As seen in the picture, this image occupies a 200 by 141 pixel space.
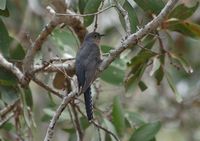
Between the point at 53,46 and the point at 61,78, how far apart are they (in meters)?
0.48

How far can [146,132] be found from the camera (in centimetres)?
398

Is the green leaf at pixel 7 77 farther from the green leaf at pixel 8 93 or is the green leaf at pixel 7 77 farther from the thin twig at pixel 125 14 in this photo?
the thin twig at pixel 125 14

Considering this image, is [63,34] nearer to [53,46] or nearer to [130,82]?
[53,46]

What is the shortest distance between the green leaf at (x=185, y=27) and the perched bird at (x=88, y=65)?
47 cm

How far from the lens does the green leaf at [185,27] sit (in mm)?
3822

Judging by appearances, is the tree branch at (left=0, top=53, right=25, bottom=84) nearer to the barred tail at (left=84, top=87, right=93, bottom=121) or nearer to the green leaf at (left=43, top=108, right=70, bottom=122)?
the barred tail at (left=84, top=87, right=93, bottom=121)

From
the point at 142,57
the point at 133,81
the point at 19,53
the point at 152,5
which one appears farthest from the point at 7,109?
the point at 152,5

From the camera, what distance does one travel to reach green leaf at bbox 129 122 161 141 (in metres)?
3.97

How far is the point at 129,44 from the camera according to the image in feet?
10.0

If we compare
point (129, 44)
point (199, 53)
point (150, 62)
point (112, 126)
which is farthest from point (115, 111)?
point (199, 53)

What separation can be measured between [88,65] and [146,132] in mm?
625

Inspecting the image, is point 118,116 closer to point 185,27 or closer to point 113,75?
point 113,75

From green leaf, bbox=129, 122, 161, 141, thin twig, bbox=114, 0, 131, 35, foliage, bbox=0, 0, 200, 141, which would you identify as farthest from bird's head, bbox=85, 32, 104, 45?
thin twig, bbox=114, 0, 131, 35

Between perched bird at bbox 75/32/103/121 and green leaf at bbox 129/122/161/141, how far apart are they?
0.50m
